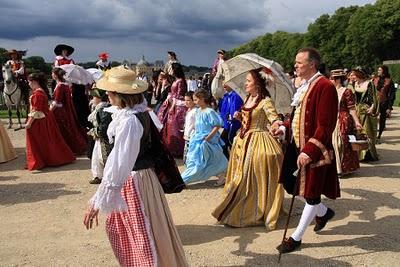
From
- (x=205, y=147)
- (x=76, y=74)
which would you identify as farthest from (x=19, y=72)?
(x=205, y=147)

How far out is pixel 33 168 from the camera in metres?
8.24

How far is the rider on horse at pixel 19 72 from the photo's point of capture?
1348 cm

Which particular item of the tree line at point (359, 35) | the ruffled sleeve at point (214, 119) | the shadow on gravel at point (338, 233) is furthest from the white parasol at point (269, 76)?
the tree line at point (359, 35)

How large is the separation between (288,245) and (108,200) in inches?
77.8

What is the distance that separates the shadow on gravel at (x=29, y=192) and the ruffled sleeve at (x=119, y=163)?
368cm

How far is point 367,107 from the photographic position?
9.05 metres

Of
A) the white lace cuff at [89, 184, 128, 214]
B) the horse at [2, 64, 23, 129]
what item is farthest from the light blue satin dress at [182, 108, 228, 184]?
the horse at [2, 64, 23, 129]

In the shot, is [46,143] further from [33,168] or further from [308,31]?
[308,31]

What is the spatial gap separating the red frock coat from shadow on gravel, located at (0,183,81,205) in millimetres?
3736

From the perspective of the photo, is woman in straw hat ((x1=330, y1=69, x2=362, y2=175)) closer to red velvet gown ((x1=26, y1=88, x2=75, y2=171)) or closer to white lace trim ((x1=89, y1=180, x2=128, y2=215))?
red velvet gown ((x1=26, y1=88, x2=75, y2=171))

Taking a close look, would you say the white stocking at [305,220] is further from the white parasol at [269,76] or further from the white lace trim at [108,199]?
the white lace trim at [108,199]

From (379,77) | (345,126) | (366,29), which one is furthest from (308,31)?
(345,126)

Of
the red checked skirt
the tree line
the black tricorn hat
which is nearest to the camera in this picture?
the red checked skirt

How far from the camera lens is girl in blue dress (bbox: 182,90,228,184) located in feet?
22.0
